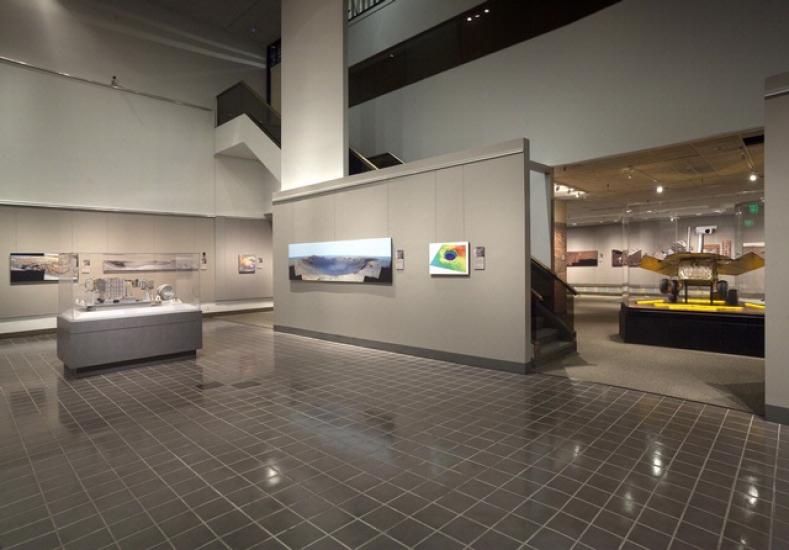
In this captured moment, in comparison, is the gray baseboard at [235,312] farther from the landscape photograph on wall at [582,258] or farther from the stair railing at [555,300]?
the landscape photograph on wall at [582,258]

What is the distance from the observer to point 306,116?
10930 mm

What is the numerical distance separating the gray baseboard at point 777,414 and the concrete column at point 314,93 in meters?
8.31

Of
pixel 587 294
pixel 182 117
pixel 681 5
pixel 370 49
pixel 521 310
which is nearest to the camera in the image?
pixel 521 310

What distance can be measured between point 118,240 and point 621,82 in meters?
13.5

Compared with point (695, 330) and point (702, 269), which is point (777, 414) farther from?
point (702, 269)

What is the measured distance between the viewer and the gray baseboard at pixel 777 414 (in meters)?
4.46

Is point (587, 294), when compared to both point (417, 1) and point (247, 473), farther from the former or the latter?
point (247, 473)

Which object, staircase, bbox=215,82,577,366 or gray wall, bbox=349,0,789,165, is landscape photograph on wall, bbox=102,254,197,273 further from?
gray wall, bbox=349,0,789,165

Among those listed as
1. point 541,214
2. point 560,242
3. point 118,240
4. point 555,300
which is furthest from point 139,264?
point 560,242

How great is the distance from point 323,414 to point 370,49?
38.5ft

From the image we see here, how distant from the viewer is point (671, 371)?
22.2 ft

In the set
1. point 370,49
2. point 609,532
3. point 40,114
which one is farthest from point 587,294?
point 40,114

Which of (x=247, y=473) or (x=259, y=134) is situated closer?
(x=247, y=473)

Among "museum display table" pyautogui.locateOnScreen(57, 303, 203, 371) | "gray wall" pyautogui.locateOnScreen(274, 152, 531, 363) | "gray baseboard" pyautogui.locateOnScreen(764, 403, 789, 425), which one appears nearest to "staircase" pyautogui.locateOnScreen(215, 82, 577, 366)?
"gray wall" pyautogui.locateOnScreen(274, 152, 531, 363)
